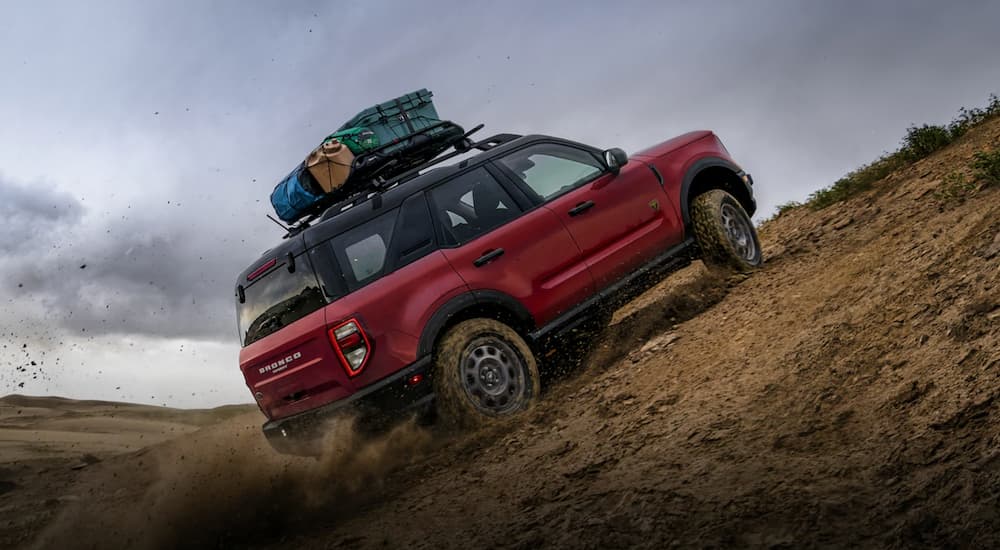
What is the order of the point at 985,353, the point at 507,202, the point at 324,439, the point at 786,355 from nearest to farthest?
the point at 985,353, the point at 786,355, the point at 324,439, the point at 507,202

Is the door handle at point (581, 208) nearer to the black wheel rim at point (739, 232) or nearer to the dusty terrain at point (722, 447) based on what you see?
the dusty terrain at point (722, 447)

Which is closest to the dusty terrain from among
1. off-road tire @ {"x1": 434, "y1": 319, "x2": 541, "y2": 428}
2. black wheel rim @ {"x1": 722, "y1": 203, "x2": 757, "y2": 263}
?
off-road tire @ {"x1": 434, "y1": 319, "x2": 541, "y2": 428}

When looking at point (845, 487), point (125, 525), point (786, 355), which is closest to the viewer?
point (845, 487)

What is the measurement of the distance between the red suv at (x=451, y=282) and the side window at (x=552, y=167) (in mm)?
12

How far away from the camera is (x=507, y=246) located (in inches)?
243

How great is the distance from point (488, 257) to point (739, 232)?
2819 millimetres

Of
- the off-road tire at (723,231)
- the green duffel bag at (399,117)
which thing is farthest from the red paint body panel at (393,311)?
the green duffel bag at (399,117)

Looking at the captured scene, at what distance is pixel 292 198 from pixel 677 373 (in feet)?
11.1

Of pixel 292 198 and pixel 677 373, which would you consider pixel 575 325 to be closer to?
pixel 677 373

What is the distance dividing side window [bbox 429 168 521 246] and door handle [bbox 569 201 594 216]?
41cm

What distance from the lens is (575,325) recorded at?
6.40 metres

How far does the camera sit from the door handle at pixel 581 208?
656 cm

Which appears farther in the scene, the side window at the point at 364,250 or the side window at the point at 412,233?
the side window at the point at 412,233

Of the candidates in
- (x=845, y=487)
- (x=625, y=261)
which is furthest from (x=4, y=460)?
(x=845, y=487)
